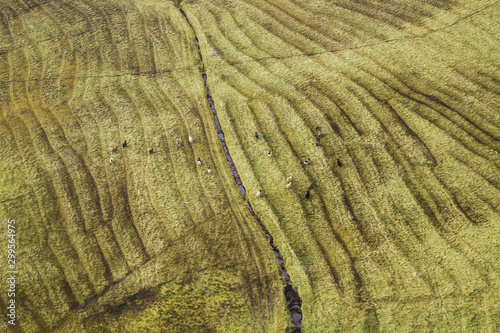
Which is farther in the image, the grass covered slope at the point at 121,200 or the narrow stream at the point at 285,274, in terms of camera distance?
the grass covered slope at the point at 121,200

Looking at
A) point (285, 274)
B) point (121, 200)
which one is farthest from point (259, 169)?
point (121, 200)

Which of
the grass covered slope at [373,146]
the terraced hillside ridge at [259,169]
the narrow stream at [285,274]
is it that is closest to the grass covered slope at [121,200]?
the terraced hillside ridge at [259,169]

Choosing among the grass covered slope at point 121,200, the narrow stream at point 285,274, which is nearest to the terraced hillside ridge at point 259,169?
the grass covered slope at point 121,200

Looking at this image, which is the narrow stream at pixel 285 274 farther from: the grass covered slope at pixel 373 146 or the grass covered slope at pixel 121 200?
the grass covered slope at pixel 121 200

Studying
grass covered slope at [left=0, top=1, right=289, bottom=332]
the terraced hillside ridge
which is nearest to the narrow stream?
the terraced hillside ridge

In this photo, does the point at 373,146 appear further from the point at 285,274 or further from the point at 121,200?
the point at 121,200

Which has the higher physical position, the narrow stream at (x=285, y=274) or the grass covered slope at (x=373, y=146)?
the grass covered slope at (x=373, y=146)
